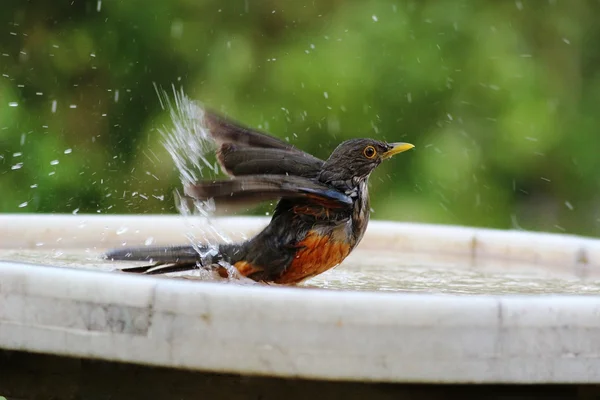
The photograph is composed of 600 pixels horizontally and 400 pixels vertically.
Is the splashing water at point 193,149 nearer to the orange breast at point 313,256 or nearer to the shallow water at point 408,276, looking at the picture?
the shallow water at point 408,276

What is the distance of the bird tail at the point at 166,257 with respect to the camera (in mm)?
2666

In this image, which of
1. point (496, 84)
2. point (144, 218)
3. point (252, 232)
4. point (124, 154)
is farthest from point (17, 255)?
point (496, 84)

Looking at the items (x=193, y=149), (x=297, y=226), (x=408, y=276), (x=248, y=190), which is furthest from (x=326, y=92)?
(x=248, y=190)

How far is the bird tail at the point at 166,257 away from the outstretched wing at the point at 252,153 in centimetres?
28

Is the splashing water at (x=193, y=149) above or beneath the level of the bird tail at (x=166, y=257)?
above

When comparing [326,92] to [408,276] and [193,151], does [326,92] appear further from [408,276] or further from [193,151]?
[408,276]

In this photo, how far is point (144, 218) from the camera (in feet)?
11.7

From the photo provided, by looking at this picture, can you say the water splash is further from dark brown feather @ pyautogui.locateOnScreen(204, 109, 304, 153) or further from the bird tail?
the bird tail

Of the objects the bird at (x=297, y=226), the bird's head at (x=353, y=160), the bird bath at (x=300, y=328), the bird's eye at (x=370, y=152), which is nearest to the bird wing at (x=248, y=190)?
the bird at (x=297, y=226)

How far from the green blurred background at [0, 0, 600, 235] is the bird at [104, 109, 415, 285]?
4.04 meters

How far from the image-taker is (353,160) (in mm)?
2842

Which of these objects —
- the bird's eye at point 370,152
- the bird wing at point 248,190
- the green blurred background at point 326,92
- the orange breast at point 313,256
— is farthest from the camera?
the green blurred background at point 326,92

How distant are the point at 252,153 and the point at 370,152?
0.34m

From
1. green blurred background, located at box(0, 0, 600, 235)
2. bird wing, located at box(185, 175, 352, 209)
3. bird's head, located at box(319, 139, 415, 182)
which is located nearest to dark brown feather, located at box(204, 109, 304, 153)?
bird's head, located at box(319, 139, 415, 182)
